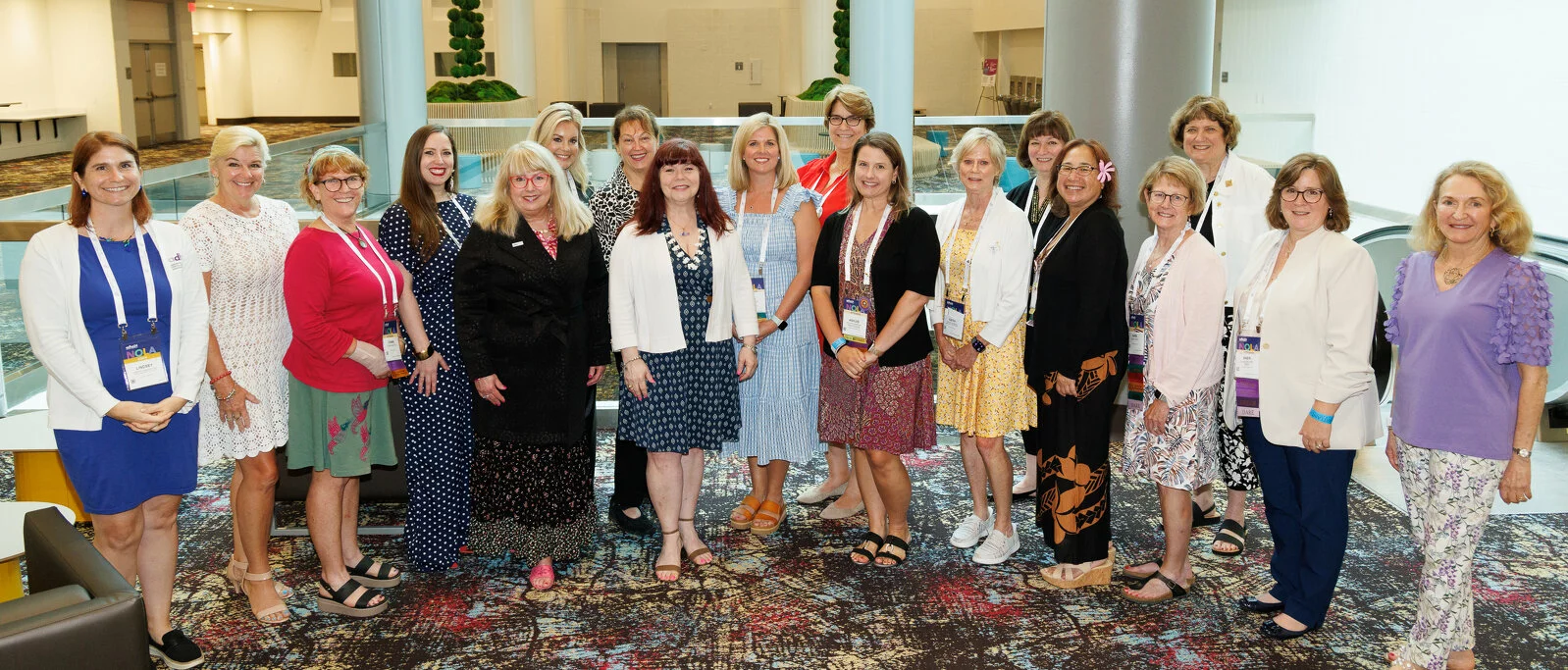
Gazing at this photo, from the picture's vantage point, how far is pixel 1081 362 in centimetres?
412

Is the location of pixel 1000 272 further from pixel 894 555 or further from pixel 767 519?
pixel 767 519

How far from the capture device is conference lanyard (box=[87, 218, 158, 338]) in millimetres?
3412

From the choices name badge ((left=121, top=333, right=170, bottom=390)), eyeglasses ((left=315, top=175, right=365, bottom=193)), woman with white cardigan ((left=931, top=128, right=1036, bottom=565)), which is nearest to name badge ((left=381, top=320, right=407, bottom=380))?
eyeglasses ((left=315, top=175, right=365, bottom=193))

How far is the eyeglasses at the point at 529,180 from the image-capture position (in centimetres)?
413

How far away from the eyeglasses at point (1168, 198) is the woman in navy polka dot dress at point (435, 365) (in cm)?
248

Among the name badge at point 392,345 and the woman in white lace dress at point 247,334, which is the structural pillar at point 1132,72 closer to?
the name badge at point 392,345

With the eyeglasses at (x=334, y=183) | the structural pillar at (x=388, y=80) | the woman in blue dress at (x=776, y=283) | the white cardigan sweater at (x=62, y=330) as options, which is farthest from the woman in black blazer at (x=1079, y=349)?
the structural pillar at (x=388, y=80)

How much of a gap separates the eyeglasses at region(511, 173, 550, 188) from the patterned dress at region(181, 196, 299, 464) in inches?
32.1

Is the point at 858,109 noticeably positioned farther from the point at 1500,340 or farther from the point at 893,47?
the point at 893,47

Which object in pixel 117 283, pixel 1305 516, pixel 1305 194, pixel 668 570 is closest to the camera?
pixel 117 283

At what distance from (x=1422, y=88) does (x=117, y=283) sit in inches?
286

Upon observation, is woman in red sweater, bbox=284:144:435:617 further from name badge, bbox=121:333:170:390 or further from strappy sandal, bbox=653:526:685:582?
strappy sandal, bbox=653:526:685:582

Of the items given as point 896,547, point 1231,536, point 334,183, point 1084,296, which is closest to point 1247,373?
point 1084,296

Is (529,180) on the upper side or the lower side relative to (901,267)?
upper
